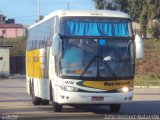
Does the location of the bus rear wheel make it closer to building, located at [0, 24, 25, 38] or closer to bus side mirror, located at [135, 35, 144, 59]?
bus side mirror, located at [135, 35, 144, 59]

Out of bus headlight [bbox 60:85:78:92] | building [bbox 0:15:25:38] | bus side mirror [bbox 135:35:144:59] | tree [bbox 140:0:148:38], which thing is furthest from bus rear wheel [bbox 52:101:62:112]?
building [bbox 0:15:25:38]

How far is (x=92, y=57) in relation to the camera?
19.4 meters

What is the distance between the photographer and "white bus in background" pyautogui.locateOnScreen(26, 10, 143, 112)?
1920 centimetres

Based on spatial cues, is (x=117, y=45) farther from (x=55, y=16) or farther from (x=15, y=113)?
(x=15, y=113)

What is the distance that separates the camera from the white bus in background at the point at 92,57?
63.0 ft

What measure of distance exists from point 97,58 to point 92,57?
0.17 m

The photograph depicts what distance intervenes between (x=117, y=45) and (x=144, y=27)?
46.7 metres

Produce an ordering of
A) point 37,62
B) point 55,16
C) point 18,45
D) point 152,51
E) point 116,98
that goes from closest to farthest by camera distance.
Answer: point 116,98, point 55,16, point 37,62, point 152,51, point 18,45

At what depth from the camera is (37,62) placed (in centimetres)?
2462

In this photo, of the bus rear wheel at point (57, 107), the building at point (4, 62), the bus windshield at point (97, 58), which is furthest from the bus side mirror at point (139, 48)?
the building at point (4, 62)

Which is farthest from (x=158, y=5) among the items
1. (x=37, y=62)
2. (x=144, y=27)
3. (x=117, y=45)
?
(x=117, y=45)

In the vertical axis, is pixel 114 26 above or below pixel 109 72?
above

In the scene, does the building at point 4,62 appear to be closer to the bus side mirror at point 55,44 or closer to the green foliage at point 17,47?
the green foliage at point 17,47

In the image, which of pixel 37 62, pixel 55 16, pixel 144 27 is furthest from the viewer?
pixel 144 27
